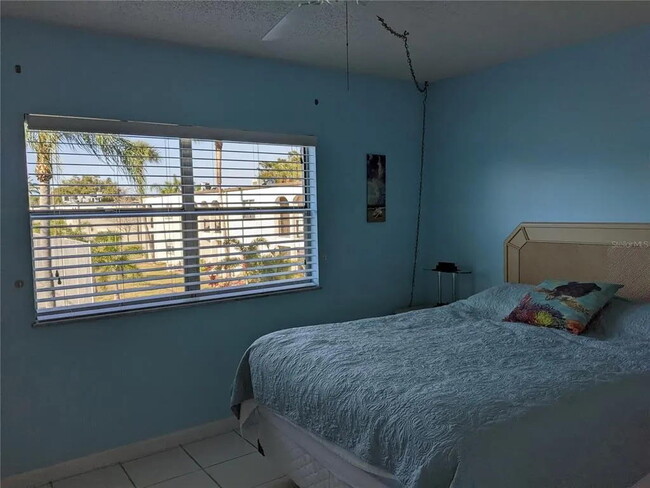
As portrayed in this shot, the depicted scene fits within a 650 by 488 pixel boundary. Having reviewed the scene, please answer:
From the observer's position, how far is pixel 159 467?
9.43 feet

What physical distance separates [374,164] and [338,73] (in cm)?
74

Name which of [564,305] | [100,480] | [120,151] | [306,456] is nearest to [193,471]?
[100,480]

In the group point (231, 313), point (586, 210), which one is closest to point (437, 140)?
point (586, 210)

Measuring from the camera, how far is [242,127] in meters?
3.33

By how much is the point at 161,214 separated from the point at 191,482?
1522 mm

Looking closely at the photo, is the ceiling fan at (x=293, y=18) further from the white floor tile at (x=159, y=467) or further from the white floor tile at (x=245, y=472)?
the white floor tile at (x=159, y=467)

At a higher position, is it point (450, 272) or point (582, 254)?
point (582, 254)

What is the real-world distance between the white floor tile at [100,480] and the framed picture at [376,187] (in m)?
2.39

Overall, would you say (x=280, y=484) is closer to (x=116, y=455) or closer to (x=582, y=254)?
(x=116, y=455)

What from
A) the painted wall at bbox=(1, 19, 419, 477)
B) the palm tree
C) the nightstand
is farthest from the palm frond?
the nightstand

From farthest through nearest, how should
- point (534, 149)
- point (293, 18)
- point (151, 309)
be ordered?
point (534, 149)
point (151, 309)
point (293, 18)

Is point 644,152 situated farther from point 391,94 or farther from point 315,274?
point 315,274

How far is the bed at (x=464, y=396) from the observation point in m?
1.61

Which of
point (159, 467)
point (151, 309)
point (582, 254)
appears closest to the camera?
point (159, 467)
